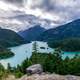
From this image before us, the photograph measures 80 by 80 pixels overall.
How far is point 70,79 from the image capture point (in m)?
21.4

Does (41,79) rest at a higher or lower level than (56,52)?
lower

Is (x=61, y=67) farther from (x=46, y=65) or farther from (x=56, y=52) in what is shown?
(x=56, y=52)

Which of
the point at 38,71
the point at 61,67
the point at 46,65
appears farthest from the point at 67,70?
the point at 38,71

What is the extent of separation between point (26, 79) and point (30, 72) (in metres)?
5.60

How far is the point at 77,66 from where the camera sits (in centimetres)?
6319

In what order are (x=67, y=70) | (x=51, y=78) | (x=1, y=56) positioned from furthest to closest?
1. (x=1, y=56)
2. (x=67, y=70)
3. (x=51, y=78)

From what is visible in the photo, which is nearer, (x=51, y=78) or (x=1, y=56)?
(x=51, y=78)

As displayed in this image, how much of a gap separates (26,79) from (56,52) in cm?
4648

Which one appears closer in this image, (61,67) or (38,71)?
(38,71)

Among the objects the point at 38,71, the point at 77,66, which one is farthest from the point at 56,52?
the point at 38,71

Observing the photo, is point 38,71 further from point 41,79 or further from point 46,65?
point 46,65

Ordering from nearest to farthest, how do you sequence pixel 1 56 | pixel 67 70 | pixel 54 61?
pixel 67 70 < pixel 54 61 < pixel 1 56

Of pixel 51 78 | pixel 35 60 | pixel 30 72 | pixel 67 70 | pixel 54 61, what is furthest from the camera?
pixel 35 60

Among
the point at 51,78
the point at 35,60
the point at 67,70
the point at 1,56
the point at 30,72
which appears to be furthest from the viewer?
the point at 1,56
